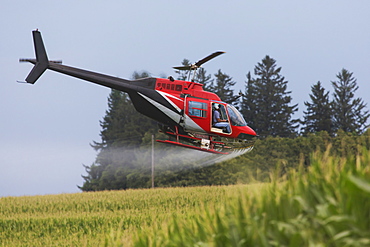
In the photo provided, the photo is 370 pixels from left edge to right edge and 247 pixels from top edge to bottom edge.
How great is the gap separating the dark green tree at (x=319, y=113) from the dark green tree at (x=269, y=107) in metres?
2.06

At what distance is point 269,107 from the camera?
82188 millimetres

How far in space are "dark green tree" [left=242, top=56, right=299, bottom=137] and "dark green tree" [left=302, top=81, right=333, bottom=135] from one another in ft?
6.75

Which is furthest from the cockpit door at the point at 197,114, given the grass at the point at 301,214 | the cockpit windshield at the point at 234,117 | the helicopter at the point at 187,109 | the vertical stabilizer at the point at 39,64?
the grass at the point at 301,214

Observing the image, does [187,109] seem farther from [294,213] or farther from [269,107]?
[269,107]

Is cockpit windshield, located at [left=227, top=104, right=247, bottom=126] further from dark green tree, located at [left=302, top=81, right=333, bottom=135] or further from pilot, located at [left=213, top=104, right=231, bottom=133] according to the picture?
dark green tree, located at [left=302, top=81, right=333, bottom=135]

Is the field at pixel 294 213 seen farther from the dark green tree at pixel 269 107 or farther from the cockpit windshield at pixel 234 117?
the dark green tree at pixel 269 107

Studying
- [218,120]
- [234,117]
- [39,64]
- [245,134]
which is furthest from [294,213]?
[39,64]

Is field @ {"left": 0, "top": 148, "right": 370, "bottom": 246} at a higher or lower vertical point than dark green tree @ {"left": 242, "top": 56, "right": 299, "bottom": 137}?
lower

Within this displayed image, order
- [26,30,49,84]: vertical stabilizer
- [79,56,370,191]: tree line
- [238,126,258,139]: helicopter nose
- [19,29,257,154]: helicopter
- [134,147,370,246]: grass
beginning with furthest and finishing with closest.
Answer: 1. [79,56,370,191]: tree line
2. [26,30,49,84]: vertical stabilizer
3. [238,126,258,139]: helicopter nose
4. [19,29,257,154]: helicopter
5. [134,147,370,246]: grass

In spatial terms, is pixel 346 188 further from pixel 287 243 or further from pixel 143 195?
pixel 143 195

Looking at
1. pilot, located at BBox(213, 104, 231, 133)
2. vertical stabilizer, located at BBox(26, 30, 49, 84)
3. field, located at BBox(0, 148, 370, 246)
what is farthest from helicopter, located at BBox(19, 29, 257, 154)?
field, located at BBox(0, 148, 370, 246)

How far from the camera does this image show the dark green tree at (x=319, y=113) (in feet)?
266

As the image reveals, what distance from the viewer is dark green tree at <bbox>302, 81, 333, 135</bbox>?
81188mm

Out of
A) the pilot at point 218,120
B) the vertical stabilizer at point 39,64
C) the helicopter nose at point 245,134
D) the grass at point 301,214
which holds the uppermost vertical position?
the vertical stabilizer at point 39,64
